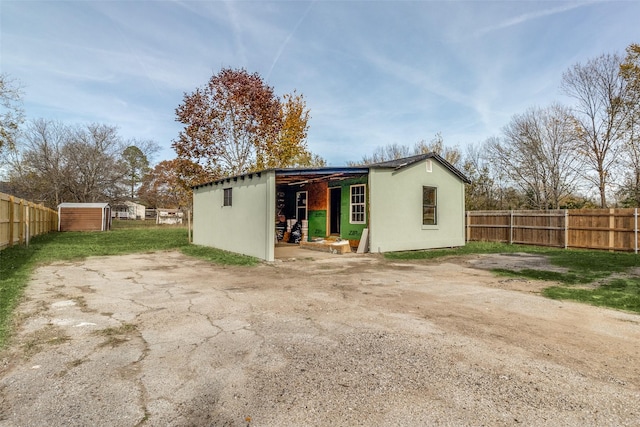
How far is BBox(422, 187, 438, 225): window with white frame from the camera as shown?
1284cm

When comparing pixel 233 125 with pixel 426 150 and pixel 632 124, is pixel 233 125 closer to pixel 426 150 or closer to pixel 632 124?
pixel 426 150

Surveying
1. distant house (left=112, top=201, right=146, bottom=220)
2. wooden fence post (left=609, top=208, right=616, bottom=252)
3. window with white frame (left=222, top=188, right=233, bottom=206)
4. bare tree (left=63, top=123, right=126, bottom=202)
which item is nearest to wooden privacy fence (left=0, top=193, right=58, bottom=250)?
window with white frame (left=222, top=188, right=233, bottom=206)

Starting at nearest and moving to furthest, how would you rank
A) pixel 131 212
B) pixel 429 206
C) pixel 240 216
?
pixel 240 216, pixel 429 206, pixel 131 212

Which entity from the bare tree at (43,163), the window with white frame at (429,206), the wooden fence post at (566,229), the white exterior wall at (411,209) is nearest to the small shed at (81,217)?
the bare tree at (43,163)

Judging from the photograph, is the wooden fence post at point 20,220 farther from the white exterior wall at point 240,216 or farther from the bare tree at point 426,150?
the bare tree at point 426,150

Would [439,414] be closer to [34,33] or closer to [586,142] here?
[34,33]

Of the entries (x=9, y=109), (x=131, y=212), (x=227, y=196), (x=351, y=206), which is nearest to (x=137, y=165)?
(x=131, y=212)

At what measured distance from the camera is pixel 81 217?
2670 centimetres

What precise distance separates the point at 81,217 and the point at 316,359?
30409mm

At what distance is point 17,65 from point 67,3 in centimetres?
872

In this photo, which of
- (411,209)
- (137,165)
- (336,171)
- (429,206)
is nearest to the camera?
(336,171)

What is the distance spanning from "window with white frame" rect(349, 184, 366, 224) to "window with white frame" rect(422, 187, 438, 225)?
96.7 inches

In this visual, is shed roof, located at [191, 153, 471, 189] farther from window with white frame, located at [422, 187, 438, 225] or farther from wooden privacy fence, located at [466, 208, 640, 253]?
wooden privacy fence, located at [466, 208, 640, 253]

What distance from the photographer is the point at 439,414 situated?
6.85ft
